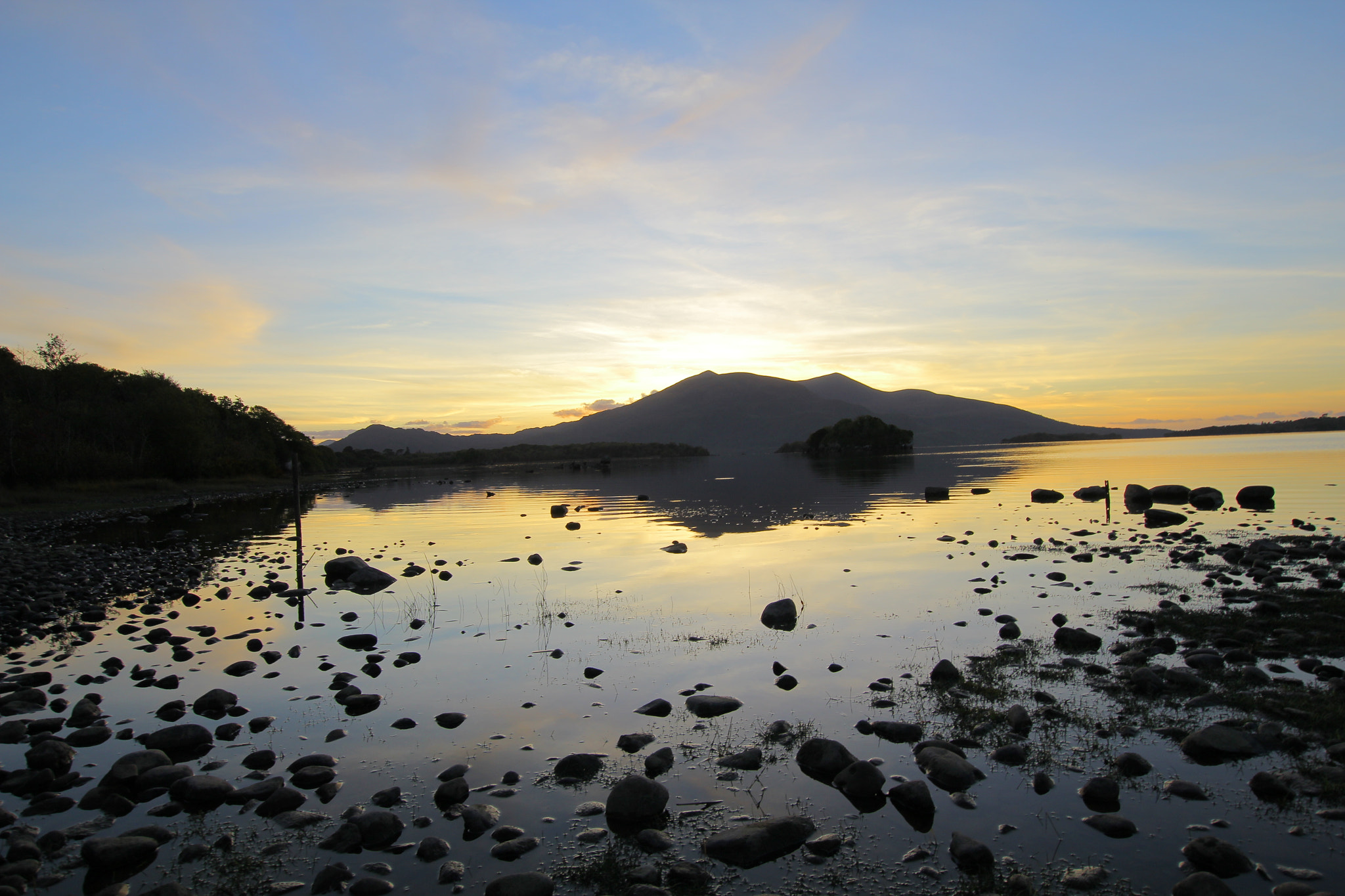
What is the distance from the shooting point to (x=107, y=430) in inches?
3482

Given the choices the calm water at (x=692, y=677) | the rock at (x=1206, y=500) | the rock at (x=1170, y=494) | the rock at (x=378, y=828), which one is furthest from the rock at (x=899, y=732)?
the rock at (x=1170, y=494)

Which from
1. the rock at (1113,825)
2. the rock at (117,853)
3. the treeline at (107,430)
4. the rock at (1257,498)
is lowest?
the rock at (1113,825)

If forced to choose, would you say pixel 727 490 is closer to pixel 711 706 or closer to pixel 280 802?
pixel 711 706

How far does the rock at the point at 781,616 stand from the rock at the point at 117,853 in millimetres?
14113

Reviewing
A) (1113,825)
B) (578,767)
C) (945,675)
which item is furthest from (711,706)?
(1113,825)

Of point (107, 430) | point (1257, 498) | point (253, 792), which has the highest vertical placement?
point (107, 430)

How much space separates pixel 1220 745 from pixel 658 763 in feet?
27.9

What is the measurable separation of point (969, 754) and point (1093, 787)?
1.82 meters

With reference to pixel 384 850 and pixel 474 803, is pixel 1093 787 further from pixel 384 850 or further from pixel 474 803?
pixel 384 850

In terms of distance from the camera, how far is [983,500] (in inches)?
2234

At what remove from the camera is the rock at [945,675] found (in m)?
14.3

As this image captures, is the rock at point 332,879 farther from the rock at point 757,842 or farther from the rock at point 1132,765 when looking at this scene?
the rock at point 1132,765

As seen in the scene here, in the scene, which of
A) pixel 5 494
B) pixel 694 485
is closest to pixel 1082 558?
pixel 694 485

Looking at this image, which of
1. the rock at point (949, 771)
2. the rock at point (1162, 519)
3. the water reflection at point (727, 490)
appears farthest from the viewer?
the water reflection at point (727, 490)
